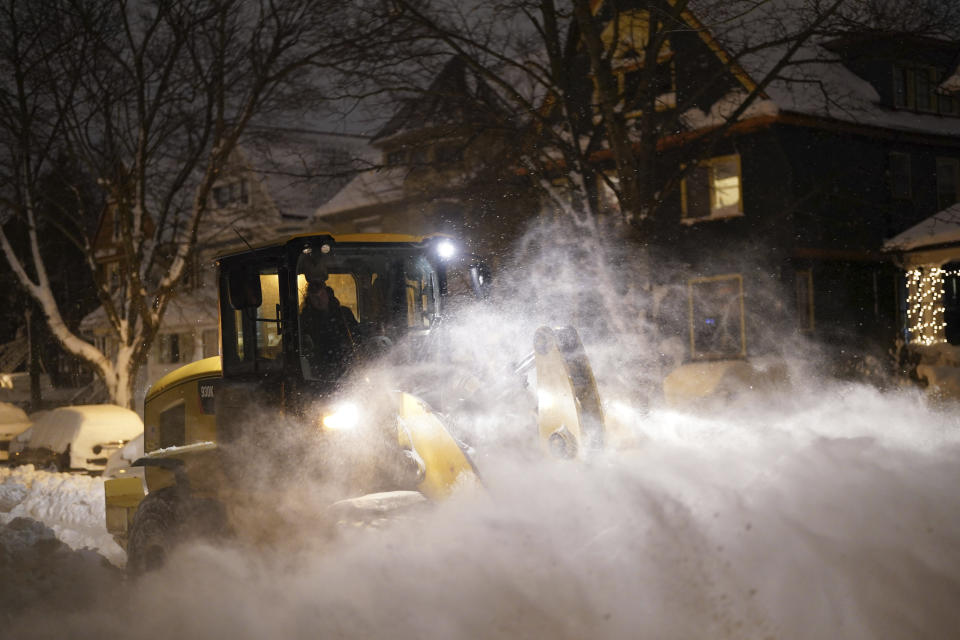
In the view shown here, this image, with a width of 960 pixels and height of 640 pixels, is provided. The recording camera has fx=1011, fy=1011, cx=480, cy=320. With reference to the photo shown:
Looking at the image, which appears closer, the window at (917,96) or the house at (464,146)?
the house at (464,146)

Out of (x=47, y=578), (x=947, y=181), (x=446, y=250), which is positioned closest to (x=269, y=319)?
(x=446, y=250)

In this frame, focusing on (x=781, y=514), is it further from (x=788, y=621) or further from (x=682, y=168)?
(x=682, y=168)

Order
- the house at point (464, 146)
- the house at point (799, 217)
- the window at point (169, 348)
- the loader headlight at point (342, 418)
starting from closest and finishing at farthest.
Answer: the loader headlight at point (342, 418), the house at point (464, 146), the house at point (799, 217), the window at point (169, 348)

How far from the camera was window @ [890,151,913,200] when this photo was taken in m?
27.6

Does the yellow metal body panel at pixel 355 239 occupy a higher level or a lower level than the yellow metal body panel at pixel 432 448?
higher

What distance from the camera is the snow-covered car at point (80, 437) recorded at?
50.4 feet

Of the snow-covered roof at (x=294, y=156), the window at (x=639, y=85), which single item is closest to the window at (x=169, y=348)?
the snow-covered roof at (x=294, y=156)

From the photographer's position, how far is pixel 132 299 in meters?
22.6

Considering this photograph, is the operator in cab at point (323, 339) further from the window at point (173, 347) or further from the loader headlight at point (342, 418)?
the window at point (173, 347)

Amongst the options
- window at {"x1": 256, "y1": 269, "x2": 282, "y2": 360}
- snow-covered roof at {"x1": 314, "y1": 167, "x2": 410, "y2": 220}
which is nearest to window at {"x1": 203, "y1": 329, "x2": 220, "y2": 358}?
snow-covered roof at {"x1": 314, "y1": 167, "x2": 410, "y2": 220}

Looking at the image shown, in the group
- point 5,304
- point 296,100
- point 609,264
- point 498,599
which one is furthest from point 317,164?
point 5,304

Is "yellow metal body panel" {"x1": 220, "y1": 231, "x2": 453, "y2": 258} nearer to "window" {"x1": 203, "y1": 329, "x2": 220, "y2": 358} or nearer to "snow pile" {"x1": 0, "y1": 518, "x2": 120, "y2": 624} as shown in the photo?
"snow pile" {"x1": 0, "y1": 518, "x2": 120, "y2": 624}

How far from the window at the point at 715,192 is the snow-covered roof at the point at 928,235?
4.20m

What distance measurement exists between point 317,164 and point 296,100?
108 inches
